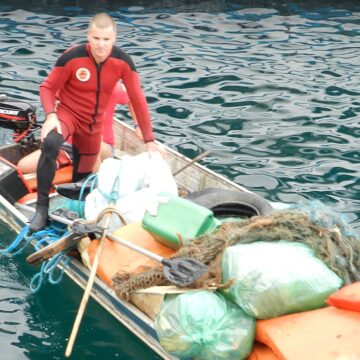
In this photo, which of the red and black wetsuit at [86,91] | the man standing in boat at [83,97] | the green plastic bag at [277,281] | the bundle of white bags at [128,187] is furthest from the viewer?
the red and black wetsuit at [86,91]

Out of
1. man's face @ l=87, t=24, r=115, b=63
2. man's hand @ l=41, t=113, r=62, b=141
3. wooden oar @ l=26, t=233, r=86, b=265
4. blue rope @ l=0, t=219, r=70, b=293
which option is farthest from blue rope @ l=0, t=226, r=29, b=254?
man's face @ l=87, t=24, r=115, b=63

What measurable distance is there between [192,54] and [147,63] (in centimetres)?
98

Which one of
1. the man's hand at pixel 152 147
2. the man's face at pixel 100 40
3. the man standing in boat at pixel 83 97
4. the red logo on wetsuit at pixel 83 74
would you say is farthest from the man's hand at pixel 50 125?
the man's hand at pixel 152 147

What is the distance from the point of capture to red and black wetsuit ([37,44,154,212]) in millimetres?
8422

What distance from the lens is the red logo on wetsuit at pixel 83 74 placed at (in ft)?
28.6

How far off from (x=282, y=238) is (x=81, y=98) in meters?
3.39

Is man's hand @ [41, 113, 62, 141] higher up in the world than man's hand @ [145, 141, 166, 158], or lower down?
higher up

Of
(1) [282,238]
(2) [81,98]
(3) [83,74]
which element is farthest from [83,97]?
(1) [282,238]

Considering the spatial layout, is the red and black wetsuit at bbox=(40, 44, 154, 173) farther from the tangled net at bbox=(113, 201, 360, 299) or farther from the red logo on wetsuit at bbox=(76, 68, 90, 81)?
the tangled net at bbox=(113, 201, 360, 299)

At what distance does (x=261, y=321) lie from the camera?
19.7 feet

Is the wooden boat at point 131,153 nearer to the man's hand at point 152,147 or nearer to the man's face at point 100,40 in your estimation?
the man's hand at point 152,147

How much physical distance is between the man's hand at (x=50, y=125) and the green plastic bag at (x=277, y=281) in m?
2.92

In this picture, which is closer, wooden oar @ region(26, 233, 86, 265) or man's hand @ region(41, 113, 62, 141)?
wooden oar @ region(26, 233, 86, 265)

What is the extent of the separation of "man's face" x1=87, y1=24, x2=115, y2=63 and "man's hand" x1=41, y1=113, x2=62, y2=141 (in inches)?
32.9
